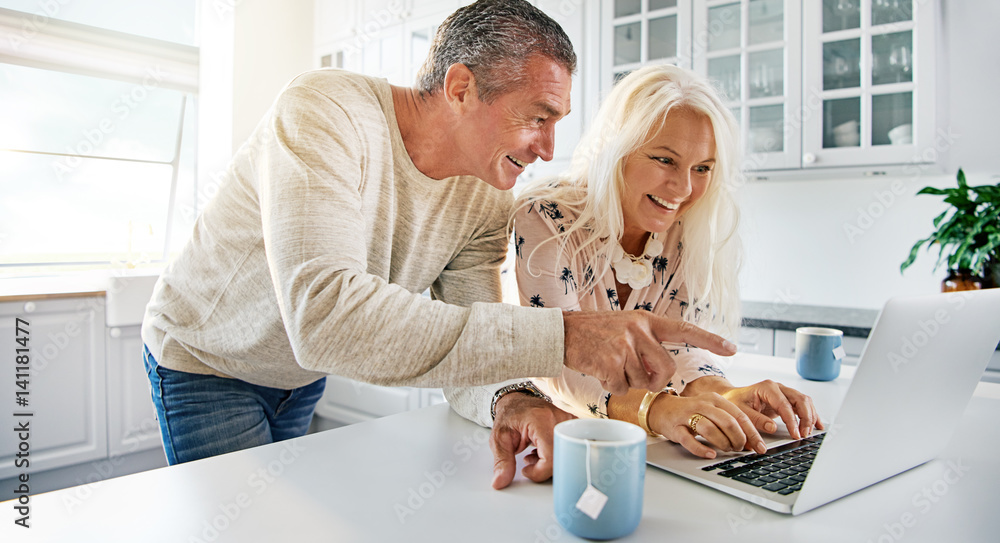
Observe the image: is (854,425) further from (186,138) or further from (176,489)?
(186,138)

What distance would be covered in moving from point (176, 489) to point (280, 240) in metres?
0.30

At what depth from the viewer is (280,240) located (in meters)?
0.72

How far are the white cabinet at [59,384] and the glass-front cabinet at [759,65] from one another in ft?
9.13

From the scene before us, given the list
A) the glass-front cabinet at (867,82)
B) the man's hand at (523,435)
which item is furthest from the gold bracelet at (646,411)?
the glass-front cabinet at (867,82)

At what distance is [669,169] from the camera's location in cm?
122

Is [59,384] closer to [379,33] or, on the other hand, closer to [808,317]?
[379,33]

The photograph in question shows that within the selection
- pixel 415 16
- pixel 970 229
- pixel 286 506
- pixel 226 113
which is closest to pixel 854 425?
pixel 286 506

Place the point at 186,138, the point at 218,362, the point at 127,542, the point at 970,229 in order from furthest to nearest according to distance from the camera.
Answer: the point at 186,138
the point at 970,229
the point at 218,362
the point at 127,542

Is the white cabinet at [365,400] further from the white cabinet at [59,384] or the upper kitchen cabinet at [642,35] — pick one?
the upper kitchen cabinet at [642,35]

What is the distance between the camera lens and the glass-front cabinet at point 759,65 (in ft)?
8.02

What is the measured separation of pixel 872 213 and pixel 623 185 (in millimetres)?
1828

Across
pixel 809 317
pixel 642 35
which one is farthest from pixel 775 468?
pixel 642 35

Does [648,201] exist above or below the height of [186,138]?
below

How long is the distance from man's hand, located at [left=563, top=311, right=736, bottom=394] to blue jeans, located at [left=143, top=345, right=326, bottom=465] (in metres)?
0.76
